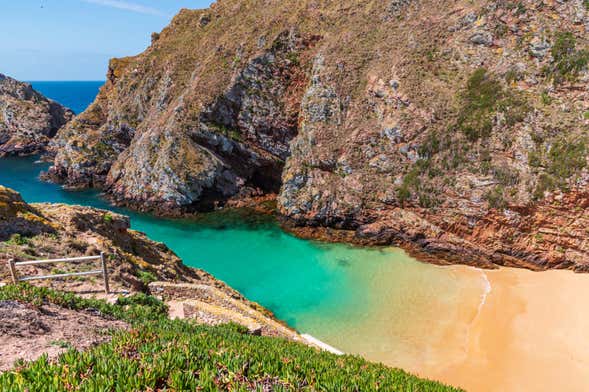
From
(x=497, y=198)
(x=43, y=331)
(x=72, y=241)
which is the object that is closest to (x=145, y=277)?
(x=72, y=241)

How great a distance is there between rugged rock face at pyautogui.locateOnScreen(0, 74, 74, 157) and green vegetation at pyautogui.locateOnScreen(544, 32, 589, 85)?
92.4 metres

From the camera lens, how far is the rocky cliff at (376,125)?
2798cm

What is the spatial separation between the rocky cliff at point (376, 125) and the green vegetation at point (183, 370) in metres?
24.4

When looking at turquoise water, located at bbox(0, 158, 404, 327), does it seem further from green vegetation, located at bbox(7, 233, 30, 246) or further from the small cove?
green vegetation, located at bbox(7, 233, 30, 246)

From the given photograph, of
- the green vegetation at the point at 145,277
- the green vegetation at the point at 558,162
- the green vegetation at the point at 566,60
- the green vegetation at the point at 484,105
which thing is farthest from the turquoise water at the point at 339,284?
the green vegetation at the point at 566,60

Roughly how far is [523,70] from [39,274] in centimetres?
3909

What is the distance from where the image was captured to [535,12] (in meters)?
31.5

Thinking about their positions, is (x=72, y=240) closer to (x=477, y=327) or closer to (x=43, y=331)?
(x=43, y=331)

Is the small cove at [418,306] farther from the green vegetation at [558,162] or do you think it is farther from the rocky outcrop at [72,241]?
the rocky outcrop at [72,241]

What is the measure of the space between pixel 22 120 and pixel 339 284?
88.2 m

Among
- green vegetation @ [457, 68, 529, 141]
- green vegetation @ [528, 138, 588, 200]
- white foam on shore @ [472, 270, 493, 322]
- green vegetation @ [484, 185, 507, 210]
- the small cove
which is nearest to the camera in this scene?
the small cove

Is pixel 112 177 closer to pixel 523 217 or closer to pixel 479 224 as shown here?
pixel 479 224

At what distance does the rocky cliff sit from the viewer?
1102 inches

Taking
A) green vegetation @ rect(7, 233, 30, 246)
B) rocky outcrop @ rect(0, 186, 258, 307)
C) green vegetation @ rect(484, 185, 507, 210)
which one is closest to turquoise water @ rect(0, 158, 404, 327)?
rocky outcrop @ rect(0, 186, 258, 307)
